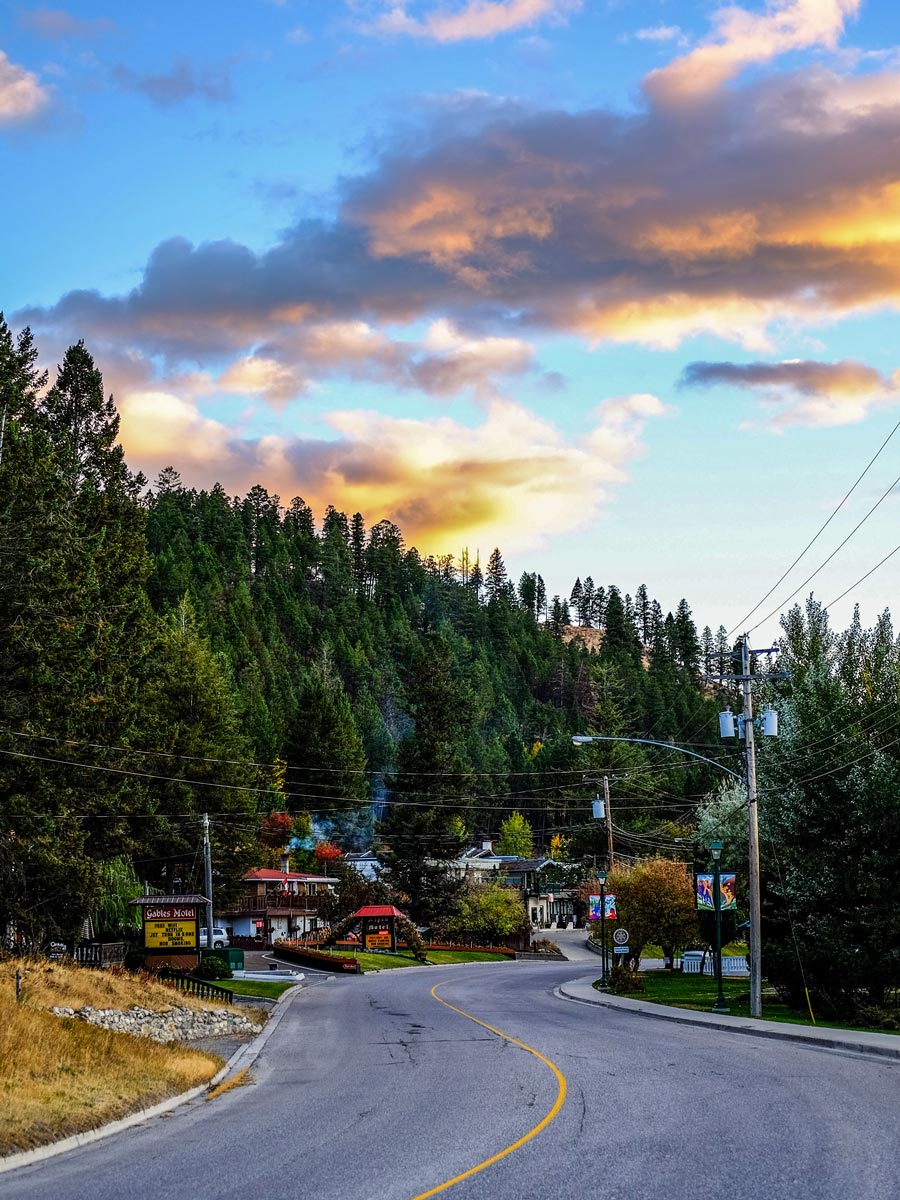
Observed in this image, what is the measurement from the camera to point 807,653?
270ft

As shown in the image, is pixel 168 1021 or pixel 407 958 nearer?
pixel 168 1021

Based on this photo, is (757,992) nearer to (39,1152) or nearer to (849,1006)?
(849,1006)

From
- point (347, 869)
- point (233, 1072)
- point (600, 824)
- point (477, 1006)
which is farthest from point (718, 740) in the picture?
point (233, 1072)

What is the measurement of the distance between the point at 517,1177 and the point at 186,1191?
3361mm

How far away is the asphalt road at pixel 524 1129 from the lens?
11633mm

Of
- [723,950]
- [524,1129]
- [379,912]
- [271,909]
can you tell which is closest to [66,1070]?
[524,1129]

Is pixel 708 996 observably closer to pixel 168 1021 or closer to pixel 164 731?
pixel 168 1021

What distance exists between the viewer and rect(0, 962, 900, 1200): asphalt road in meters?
11.6

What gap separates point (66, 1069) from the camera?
19359mm

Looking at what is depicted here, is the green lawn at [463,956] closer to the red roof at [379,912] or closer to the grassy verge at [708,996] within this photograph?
the red roof at [379,912]

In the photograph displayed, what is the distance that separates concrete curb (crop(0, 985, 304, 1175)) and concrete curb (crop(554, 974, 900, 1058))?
509 inches

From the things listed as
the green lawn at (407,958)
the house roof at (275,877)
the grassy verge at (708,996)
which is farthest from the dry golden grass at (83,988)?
the house roof at (275,877)

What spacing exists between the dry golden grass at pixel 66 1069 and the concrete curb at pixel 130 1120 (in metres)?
0.13

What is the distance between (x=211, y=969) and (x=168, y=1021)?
67.6 feet
